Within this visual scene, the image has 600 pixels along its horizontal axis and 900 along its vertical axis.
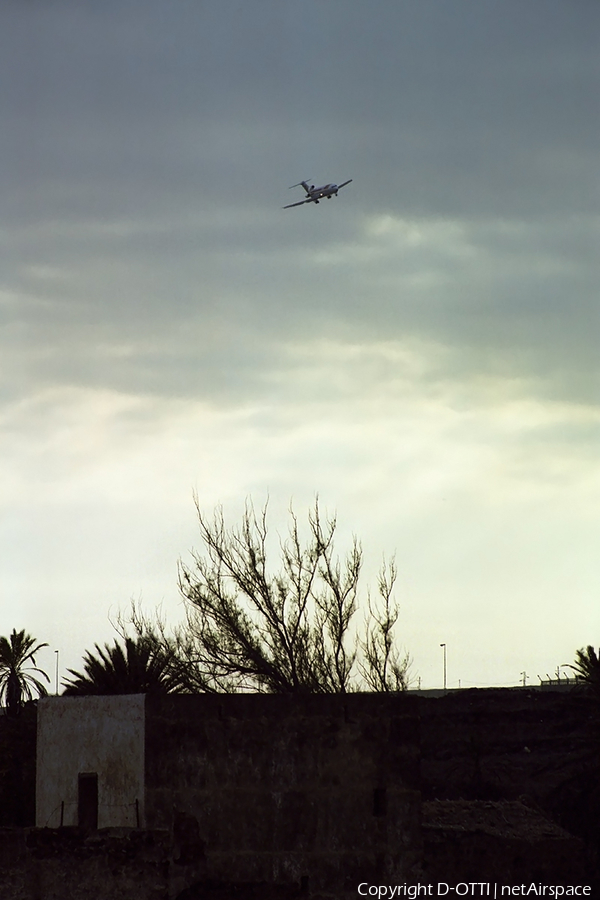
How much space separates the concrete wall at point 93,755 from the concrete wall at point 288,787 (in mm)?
410

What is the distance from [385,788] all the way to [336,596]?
13.0 m

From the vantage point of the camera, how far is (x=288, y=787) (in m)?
19.8

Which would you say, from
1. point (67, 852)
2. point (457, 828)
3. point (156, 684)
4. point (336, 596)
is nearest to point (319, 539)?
point (336, 596)

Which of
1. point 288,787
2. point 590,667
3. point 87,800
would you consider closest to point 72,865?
point 87,800

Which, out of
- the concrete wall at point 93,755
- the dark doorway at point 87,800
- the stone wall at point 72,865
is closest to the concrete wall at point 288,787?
the concrete wall at point 93,755

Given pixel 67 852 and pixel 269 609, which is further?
pixel 269 609

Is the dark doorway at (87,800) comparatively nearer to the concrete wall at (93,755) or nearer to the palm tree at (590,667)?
the concrete wall at (93,755)

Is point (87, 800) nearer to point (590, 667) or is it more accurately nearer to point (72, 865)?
point (72, 865)

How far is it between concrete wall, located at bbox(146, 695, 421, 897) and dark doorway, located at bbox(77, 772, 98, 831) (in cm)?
139

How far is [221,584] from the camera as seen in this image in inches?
1273

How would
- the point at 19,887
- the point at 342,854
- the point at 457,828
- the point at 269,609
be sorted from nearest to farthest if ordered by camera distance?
1. the point at 19,887
2. the point at 342,854
3. the point at 457,828
4. the point at 269,609

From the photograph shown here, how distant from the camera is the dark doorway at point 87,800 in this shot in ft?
67.2

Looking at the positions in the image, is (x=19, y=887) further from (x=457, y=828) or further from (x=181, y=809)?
(x=457, y=828)

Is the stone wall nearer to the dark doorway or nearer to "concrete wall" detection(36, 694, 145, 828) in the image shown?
"concrete wall" detection(36, 694, 145, 828)
